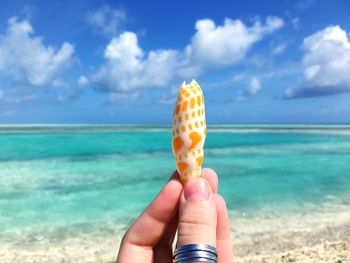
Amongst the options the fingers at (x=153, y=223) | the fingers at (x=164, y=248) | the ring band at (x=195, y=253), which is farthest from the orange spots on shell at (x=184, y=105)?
the ring band at (x=195, y=253)

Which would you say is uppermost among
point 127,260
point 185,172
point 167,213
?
point 185,172

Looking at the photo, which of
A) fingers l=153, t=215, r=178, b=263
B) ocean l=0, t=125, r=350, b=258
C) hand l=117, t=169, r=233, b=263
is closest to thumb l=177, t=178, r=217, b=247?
hand l=117, t=169, r=233, b=263

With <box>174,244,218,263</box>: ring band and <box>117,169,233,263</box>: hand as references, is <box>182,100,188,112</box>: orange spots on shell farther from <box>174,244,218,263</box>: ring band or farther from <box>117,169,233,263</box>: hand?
<box>174,244,218,263</box>: ring band

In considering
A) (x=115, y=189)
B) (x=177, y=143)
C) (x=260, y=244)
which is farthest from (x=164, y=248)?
(x=115, y=189)

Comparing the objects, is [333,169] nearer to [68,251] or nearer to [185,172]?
[68,251]

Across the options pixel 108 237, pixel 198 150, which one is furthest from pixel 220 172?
pixel 198 150

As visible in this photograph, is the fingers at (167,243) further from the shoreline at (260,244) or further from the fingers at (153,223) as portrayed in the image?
the shoreline at (260,244)

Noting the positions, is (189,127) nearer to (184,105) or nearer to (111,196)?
(184,105)
